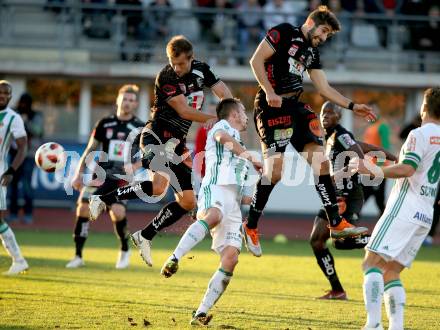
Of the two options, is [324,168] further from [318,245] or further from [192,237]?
[192,237]

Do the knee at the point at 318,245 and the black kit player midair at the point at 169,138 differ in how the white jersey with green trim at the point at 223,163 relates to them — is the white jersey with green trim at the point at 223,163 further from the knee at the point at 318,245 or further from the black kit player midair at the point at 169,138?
the knee at the point at 318,245

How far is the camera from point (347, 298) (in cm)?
1107

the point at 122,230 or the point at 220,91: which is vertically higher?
the point at 220,91

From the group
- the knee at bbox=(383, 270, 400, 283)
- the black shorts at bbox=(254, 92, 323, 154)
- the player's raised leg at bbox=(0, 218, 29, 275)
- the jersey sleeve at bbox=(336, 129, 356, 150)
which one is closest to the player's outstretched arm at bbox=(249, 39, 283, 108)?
the black shorts at bbox=(254, 92, 323, 154)

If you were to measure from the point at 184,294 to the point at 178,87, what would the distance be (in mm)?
2481

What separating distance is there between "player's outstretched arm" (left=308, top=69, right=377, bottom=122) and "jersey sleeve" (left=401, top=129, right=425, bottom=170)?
6.24ft

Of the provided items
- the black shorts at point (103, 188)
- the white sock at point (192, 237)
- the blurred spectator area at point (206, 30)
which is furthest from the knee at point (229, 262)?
the blurred spectator area at point (206, 30)

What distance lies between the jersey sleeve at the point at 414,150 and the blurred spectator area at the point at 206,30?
16699 mm

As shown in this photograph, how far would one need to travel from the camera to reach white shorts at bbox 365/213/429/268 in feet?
25.7

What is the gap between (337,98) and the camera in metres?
10.2

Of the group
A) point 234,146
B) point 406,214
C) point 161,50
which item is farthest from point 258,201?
point 161,50

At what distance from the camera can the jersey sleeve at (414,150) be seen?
7723 mm

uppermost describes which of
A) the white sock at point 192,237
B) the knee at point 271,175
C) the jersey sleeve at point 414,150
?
the jersey sleeve at point 414,150

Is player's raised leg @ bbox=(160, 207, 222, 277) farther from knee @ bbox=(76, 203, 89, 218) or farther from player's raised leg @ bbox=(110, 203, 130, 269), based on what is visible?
knee @ bbox=(76, 203, 89, 218)
